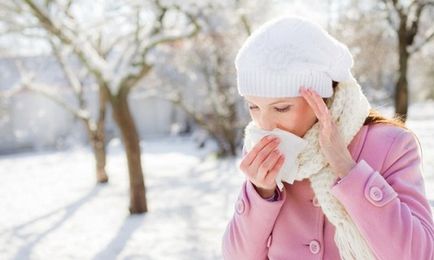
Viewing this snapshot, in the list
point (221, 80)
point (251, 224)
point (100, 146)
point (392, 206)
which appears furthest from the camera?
point (221, 80)

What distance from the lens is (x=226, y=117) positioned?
13758 mm

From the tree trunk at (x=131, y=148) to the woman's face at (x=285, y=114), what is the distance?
5.64 meters

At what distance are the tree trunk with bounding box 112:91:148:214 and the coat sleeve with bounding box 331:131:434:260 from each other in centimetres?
583

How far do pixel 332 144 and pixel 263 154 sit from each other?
19 centimetres

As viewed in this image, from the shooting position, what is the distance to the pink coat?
3.97 ft

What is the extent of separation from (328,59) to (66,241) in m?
5.64

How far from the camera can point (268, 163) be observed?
1.35 m

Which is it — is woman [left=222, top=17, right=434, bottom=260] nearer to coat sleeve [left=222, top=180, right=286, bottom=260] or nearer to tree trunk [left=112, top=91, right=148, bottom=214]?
→ coat sleeve [left=222, top=180, right=286, bottom=260]

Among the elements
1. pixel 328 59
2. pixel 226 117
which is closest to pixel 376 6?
pixel 226 117

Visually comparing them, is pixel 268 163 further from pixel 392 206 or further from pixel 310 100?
pixel 392 206

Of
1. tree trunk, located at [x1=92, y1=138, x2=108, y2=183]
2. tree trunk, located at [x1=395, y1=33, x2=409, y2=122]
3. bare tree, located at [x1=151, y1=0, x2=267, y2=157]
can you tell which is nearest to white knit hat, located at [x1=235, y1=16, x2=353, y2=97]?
tree trunk, located at [x1=395, y1=33, x2=409, y2=122]

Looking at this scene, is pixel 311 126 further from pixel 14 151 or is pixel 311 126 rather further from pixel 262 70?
pixel 14 151

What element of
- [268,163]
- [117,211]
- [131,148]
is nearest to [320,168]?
[268,163]

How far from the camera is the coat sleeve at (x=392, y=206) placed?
1204mm
